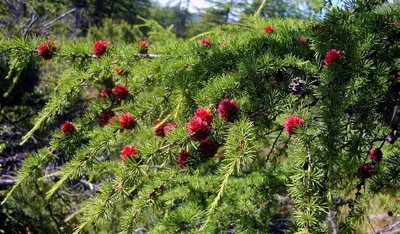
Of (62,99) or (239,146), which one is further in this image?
(62,99)

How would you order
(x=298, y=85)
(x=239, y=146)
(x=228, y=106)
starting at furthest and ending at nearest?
1. (x=298, y=85)
2. (x=228, y=106)
3. (x=239, y=146)

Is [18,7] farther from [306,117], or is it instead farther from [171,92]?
[306,117]

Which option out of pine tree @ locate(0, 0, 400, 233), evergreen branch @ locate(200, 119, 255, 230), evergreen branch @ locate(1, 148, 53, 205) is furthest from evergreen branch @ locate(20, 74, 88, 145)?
evergreen branch @ locate(200, 119, 255, 230)

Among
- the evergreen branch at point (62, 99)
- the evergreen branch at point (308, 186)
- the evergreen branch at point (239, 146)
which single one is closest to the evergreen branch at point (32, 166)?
the evergreen branch at point (62, 99)

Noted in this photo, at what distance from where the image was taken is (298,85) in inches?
47.0

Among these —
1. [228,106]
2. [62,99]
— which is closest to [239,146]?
[228,106]

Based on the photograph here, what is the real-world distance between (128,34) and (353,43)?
10.8m

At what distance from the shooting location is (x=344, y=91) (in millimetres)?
1074

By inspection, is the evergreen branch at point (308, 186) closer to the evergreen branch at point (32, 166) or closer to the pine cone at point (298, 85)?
the pine cone at point (298, 85)

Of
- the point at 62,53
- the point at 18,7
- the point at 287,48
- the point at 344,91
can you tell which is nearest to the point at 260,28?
the point at 287,48

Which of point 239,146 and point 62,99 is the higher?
point 239,146

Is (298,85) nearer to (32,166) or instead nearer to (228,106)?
(228,106)

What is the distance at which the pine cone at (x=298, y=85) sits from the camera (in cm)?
119

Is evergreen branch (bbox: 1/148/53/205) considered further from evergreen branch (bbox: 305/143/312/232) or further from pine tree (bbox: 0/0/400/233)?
evergreen branch (bbox: 305/143/312/232)
